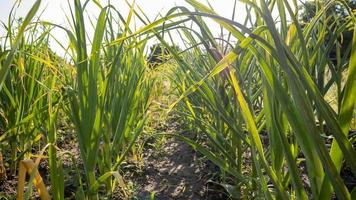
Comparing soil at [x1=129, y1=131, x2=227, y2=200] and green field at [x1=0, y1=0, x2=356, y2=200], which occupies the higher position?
green field at [x1=0, y1=0, x2=356, y2=200]

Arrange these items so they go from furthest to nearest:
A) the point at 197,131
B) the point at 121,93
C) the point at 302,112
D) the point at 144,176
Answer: the point at 197,131 < the point at 144,176 < the point at 121,93 < the point at 302,112

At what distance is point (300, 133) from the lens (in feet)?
1.50

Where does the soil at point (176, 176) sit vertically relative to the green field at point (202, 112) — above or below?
below

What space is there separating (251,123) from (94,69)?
1.51 feet

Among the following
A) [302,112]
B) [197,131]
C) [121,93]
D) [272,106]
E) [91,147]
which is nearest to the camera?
[302,112]

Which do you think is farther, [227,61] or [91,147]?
[91,147]

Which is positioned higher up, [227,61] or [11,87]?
[11,87]

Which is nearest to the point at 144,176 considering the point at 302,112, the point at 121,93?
the point at 121,93

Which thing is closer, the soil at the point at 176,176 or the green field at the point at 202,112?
the green field at the point at 202,112

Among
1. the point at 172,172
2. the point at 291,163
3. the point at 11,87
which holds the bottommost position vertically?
the point at 172,172

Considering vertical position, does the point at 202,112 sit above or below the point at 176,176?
above

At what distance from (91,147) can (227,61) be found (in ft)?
1.55

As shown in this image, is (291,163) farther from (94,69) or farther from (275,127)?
(94,69)

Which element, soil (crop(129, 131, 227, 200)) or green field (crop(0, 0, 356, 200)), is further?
soil (crop(129, 131, 227, 200))
